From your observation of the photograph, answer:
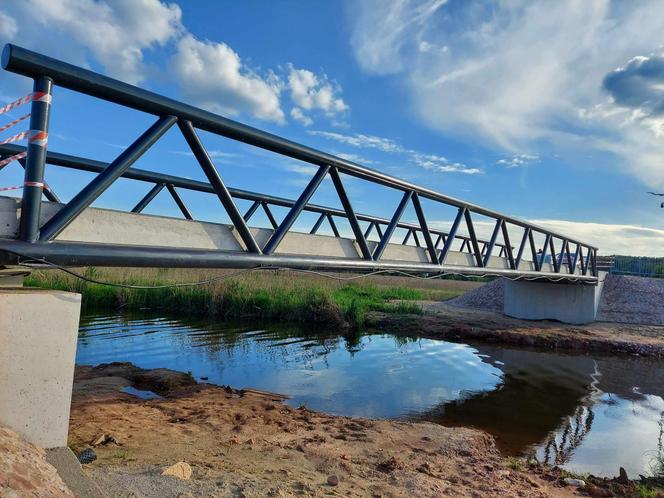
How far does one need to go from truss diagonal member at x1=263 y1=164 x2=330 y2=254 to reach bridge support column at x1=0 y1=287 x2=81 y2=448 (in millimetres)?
A: 2289

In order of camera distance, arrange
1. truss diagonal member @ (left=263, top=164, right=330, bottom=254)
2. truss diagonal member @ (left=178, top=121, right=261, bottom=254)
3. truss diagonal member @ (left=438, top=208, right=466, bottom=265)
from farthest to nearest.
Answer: truss diagonal member @ (left=438, top=208, right=466, bottom=265)
truss diagonal member @ (left=263, top=164, right=330, bottom=254)
truss diagonal member @ (left=178, top=121, right=261, bottom=254)

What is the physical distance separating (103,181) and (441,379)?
35.4 feet

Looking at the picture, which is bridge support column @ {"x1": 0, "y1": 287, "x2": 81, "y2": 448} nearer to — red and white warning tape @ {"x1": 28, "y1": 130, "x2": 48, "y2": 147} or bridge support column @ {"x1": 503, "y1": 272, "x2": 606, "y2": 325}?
red and white warning tape @ {"x1": 28, "y1": 130, "x2": 48, "y2": 147}

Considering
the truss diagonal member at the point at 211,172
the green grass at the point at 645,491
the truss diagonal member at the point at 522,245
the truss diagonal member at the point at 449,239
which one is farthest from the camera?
the truss diagonal member at the point at 522,245

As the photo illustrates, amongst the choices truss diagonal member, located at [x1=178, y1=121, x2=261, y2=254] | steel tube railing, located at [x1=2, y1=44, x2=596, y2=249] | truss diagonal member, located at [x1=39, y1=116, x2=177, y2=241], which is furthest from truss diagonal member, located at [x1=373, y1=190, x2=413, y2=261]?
truss diagonal member, located at [x1=39, y1=116, x2=177, y2=241]

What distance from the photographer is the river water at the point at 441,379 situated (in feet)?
28.5

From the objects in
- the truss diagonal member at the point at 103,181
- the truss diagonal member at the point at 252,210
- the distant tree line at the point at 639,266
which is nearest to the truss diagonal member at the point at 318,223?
the truss diagonal member at the point at 252,210

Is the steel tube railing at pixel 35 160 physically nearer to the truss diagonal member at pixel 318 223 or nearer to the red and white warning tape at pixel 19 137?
the red and white warning tape at pixel 19 137

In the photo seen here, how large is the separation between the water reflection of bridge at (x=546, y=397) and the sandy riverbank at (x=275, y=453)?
1.22m

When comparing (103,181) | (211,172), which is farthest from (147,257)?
(211,172)

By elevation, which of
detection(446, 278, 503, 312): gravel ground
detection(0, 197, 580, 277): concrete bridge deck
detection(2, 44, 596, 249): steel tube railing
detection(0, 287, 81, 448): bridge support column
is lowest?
detection(446, 278, 503, 312): gravel ground

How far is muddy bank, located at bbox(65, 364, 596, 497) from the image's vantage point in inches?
180

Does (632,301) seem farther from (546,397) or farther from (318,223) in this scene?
(318,223)

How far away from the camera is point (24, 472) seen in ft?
10.3
